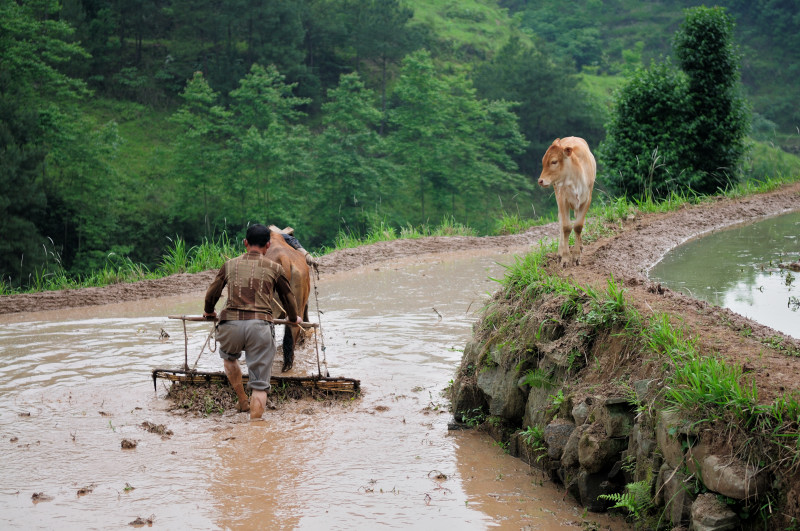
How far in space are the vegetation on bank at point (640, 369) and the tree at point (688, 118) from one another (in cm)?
1029

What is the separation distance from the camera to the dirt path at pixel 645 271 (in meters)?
5.36

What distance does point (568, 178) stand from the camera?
25.9ft

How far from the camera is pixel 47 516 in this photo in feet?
17.4

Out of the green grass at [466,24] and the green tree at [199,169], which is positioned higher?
the green grass at [466,24]

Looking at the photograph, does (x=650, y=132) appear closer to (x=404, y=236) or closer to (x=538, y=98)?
(x=404, y=236)

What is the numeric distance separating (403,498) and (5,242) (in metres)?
24.8

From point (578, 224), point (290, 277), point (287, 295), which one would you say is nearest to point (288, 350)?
point (290, 277)

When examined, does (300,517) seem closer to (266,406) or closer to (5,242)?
(266,406)

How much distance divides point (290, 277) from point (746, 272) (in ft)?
16.1

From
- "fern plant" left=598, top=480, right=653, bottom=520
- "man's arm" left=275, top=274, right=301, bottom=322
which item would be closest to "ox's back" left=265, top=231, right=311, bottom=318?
"man's arm" left=275, top=274, right=301, bottom=322

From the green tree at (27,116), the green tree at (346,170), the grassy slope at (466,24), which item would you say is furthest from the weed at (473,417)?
the grassy slope at (466,24)

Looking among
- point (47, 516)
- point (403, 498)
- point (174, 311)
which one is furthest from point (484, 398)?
point (174, 311)

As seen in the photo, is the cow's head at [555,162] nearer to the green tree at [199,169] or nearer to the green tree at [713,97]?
the green tree at [713,97]

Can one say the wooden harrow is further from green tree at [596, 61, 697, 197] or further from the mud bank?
green tree at [596, 61, 697, 197]
